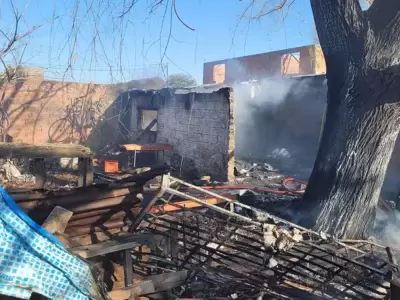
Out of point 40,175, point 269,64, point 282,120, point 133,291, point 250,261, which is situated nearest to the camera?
point 133,291

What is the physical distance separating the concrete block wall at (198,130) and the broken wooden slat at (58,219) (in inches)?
307

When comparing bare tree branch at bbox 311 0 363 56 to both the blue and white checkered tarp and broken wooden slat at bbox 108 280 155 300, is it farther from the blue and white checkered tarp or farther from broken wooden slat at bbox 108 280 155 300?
the blue and white checkered tarp

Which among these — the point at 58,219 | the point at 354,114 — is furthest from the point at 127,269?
the point at 354,114

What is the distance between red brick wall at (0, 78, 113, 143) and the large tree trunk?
11.3 metres

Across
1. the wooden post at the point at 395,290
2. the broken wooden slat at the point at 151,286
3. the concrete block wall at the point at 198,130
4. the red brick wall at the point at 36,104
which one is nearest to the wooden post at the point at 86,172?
the broken wooden slat at the point at 151,286

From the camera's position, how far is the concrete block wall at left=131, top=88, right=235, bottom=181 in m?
10.2

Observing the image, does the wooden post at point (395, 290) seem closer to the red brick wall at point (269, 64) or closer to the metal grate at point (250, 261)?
the metal grate at point (250, 261)

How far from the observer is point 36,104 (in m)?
14.0

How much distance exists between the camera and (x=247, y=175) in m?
11.0

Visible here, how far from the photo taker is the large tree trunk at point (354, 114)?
4941mm

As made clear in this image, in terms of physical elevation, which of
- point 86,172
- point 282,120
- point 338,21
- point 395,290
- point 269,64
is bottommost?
point 395,290

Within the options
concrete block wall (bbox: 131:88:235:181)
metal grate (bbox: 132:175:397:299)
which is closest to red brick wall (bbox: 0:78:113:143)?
concrete block wall (bbox: 131:88:235:181)

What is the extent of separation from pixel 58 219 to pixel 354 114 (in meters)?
4.13

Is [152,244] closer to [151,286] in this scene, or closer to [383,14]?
[151,286]
